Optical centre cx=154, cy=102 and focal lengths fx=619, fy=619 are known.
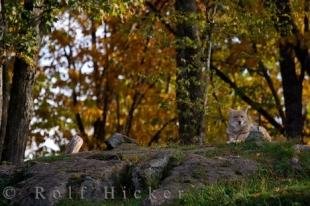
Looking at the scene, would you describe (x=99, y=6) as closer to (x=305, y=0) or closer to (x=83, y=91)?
(x=305, y=0)

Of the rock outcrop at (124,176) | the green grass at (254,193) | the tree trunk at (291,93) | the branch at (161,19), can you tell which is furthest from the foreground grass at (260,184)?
the tree trunk at (291,93)

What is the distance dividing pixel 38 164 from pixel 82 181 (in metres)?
1.78

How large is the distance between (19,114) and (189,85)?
20.6 feet

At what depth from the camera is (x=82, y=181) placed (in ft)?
38.1

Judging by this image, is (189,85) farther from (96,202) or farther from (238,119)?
(96,202)

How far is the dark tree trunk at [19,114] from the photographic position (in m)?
15.9

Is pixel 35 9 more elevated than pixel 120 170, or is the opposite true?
pixel 35 9

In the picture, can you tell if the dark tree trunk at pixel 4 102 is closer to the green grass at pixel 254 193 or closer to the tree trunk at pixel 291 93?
the green grass at pixel 254 193

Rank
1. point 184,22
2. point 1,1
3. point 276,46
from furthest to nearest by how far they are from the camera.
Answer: point 276,46
point 184,22
point 1,1

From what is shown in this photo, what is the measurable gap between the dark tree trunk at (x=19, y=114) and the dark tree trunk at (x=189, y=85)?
508 centimetres

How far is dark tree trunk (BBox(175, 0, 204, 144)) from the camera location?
62.7ft

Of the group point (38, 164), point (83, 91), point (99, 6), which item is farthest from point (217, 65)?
point (38, 164)

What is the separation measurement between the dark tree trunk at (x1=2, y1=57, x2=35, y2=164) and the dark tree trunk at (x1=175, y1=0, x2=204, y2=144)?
200 inches

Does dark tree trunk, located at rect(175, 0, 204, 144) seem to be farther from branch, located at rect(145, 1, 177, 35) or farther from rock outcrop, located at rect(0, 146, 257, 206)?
rock outcrop, located at rect(0, 146, 257, 206)
